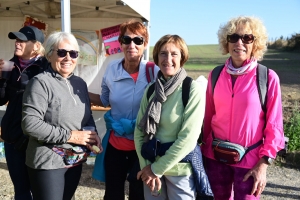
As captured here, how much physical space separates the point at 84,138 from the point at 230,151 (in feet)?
3.08

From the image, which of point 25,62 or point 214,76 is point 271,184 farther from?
point 25,62

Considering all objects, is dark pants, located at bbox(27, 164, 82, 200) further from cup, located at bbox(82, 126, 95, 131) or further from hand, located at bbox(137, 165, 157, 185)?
hand, located at bbox(137, 165, 157, 185)

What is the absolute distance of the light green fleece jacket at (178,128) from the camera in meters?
1.76

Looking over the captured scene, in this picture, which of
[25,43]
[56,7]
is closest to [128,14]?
[56,7]

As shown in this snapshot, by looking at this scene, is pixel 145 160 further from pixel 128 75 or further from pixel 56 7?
pixel 56 7

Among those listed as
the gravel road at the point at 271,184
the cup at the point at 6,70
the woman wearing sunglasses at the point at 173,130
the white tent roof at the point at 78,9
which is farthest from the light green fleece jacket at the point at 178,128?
the white tent roof at the point at 78,9

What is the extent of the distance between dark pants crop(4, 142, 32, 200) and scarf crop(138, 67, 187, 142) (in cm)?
100

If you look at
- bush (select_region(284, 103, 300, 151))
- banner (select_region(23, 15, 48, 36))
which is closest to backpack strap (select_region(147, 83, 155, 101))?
banner (select_region(23, 15, 48, 36))

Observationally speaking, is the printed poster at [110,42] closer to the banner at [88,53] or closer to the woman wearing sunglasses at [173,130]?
the banner at [88,53]

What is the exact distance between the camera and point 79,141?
1951 mm

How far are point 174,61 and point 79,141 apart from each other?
79 centimetres

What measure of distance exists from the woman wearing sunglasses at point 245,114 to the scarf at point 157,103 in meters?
0.35

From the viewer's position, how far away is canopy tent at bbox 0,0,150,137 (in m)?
4.68

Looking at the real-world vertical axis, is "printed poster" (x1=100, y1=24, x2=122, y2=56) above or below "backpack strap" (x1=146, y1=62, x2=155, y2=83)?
above
